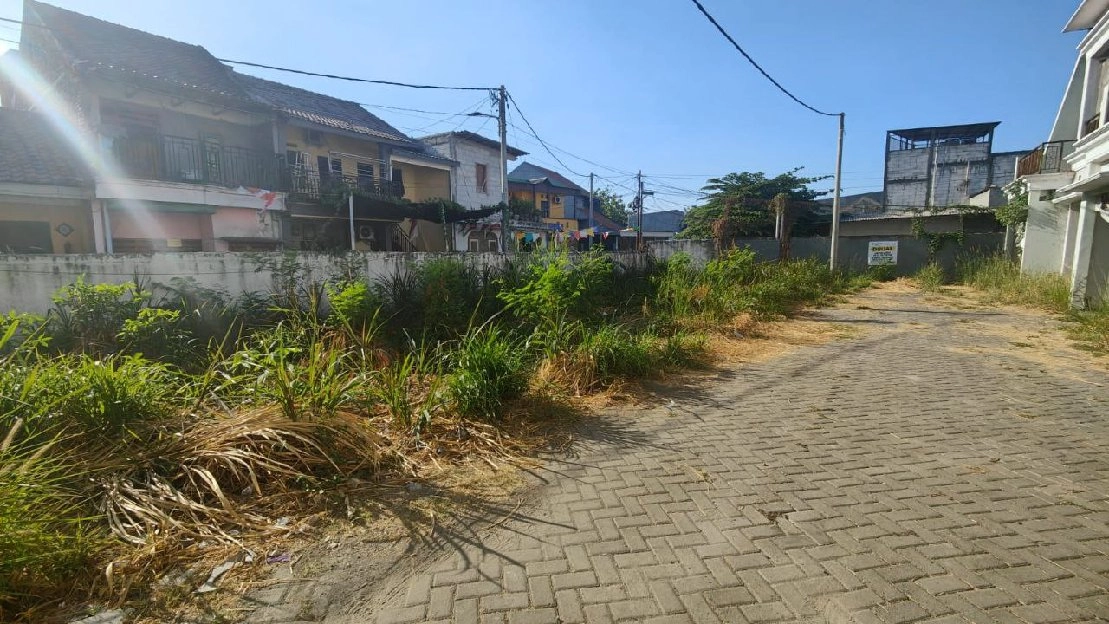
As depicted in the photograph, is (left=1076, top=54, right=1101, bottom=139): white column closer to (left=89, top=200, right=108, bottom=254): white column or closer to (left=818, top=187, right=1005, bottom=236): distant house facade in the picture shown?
(left=818, top=187, right=1005, bottom=236): distant house facade

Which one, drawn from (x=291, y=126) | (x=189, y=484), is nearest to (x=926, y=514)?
(x=189, y=484)

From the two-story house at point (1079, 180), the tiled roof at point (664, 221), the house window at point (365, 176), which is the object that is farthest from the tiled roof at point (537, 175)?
the two-story house at point (1079, 180)

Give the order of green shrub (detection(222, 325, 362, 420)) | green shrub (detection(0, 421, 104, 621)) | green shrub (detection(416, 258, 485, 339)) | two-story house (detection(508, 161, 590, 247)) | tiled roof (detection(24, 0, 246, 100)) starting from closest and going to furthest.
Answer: green shrub (detection(0, 421, 104, 621)) → green shrub (detection(222, 325, 362, 420)) → green shrub (detection(416, 258, 485, 339)) → tiled roof (detection(24, 0, 246, 100)) → two-story house (detection(508, 161, 590, 247))

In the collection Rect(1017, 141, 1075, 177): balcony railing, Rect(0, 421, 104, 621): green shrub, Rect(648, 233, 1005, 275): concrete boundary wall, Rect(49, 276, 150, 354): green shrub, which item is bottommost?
Rect(0, 421, 104, 621): green shrub

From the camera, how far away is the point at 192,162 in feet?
45.4

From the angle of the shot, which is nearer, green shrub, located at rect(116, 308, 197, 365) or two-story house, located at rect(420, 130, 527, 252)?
green shrub, located at rect(116, 308, 197, 365)

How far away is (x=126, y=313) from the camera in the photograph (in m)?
5.42

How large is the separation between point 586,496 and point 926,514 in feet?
6.17

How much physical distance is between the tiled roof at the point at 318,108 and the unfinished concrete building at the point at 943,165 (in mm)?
37685

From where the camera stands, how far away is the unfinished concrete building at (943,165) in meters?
38.7

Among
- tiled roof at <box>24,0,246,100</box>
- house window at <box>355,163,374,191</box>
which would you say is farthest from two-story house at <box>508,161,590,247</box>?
tiled roof at <box>24,0,246,100</box>

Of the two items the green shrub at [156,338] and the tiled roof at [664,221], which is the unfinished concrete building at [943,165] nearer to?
the tiled roof at [664,221]

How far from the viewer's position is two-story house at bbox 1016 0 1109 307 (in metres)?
9.26

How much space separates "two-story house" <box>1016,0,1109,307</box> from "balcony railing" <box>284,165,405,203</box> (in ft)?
59.3
